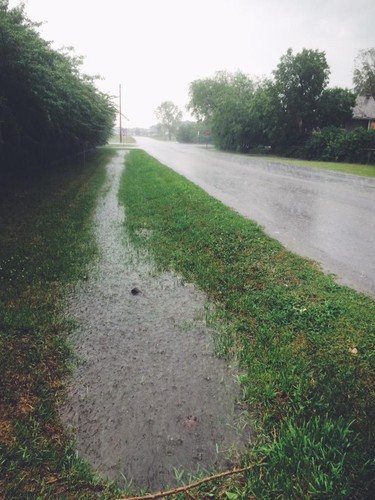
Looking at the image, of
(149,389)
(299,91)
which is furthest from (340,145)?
(149,389)

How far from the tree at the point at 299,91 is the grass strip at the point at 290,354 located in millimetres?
30415

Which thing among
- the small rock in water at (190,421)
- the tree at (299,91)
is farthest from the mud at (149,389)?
the tree at (299,91)

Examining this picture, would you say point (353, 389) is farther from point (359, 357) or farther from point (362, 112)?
point (362, 112)

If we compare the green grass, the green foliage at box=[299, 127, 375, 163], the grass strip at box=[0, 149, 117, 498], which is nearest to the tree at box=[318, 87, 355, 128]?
the green foliage at box=[299, 127, 375, 163]

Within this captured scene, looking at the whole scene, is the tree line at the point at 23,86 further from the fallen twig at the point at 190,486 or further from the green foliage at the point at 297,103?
the green foliage at the point at 297,103

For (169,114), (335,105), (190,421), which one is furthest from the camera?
(169,114)

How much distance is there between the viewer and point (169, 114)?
428 ft

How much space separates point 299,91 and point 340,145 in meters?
9.51

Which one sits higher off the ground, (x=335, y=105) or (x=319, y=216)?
(x=335, y=105)

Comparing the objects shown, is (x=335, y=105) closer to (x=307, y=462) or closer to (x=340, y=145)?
(x=340, y=145)

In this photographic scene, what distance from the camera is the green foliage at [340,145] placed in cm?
2370

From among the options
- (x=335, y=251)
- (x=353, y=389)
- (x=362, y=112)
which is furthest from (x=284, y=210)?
(x=362, y=112)

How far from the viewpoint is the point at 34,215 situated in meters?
7.09

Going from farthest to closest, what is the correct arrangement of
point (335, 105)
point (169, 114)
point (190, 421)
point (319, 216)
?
1. point (169, 114)
2. point (335, 105)
3. point (319, 216)
4. point (190, 421)
